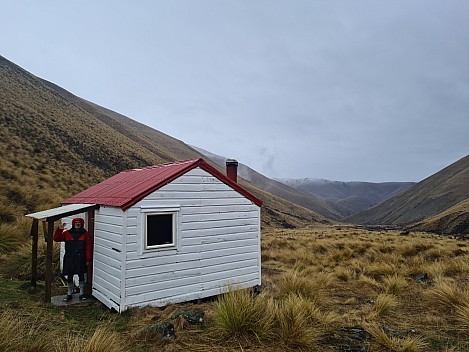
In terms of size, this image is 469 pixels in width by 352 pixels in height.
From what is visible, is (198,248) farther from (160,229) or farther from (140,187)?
(140,187)

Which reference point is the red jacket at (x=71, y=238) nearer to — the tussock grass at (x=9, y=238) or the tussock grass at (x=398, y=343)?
the tussock grass at (x=9, y=238)

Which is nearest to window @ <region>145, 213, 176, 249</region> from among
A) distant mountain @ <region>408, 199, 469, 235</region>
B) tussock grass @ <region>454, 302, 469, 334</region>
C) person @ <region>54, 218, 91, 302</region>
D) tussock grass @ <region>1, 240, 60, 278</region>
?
person @ <region>54, 218, 91, 302</region>

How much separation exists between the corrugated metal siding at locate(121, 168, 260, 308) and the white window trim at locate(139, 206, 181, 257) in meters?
0.06

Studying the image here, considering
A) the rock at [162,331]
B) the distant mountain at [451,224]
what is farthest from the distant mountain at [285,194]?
the rock at [162,331]

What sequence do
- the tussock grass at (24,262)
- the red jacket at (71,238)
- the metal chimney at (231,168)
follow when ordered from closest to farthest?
the red jacket at (71,238), the tussock grass at (24,262), the metal chimney at (231,168)

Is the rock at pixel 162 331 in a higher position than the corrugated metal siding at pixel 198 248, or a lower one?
lower

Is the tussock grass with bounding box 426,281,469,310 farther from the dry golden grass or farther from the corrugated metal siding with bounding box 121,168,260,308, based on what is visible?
the corrugated metal siding with bounding box 121,168,260,308

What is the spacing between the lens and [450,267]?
34.3 feet

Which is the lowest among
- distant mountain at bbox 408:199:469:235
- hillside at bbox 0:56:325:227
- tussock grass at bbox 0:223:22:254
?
distant mountain at bbox 408:199:469:235

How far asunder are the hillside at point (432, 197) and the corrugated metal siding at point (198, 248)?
70.8 meters

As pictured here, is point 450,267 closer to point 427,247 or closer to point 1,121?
point 427,247

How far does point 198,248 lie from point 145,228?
1.51 metres

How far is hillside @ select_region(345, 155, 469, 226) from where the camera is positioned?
237 feet

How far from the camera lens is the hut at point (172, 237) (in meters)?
7.01
